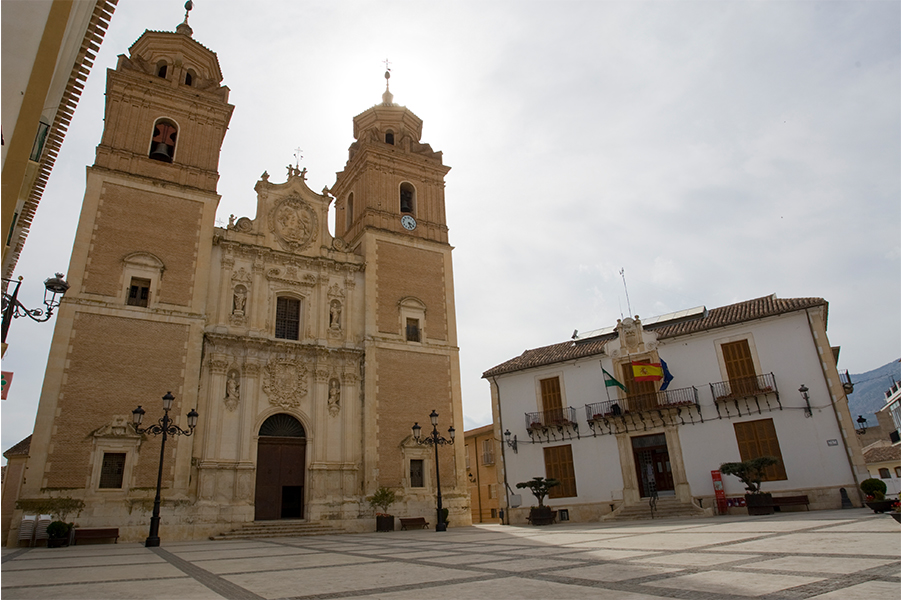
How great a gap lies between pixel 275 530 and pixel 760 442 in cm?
1637

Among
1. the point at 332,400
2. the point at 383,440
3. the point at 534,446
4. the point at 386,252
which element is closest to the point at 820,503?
the point at 534,446

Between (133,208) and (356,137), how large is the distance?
13.4m

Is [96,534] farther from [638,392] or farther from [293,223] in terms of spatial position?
[638,392]

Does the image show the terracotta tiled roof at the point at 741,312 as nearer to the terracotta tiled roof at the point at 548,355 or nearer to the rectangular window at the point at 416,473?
the terracotta tiled roof at the point at 548,355

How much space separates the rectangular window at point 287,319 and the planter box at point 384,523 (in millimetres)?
7549

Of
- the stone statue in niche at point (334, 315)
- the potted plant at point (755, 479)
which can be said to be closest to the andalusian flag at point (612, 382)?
the potted plant at point (755, 479)

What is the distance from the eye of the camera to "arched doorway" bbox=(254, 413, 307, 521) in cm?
1928

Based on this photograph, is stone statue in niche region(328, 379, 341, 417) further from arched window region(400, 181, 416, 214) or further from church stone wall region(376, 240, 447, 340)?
arched window region(400, 181, 416, 214)

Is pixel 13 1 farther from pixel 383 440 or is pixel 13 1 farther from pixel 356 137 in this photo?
pixel 356 137

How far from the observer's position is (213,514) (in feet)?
57.9

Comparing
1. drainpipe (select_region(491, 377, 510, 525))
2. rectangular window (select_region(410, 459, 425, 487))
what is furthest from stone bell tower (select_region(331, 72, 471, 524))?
drainpipe (select_region(491, 377, 510, 525))

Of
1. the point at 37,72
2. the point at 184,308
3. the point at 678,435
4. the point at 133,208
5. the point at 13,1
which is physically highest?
the point at 133,208

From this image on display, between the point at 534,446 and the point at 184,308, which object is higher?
the point at 184,308

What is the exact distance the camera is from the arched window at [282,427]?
2012cm
